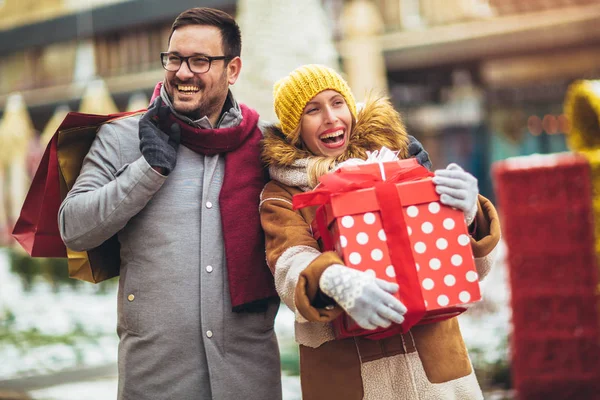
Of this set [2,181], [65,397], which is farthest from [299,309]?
[2,181]

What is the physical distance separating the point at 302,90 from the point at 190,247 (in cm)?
68

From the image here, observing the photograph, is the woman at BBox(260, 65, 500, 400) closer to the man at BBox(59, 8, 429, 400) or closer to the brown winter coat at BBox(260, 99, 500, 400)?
the brown winter coat at BBox(260, 99, 500, 400)

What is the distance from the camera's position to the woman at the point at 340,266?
2.20 meters

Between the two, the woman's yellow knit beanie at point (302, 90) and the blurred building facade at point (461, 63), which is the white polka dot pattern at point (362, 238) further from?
the blurred building facade at point (461, 63)

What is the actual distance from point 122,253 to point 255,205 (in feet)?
1.69

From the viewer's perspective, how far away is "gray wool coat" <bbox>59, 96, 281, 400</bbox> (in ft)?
8.50

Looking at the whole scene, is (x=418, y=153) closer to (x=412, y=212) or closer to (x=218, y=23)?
(x=412, y=212)

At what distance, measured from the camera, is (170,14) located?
19328 mm

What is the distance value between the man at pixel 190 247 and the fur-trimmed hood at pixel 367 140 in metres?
0.09

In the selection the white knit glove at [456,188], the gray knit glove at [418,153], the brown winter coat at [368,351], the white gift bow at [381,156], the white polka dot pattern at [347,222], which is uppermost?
the gray knit glove at [418,153]

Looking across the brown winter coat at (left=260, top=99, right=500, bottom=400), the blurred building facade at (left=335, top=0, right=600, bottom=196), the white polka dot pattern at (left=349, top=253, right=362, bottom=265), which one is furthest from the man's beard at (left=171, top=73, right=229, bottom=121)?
the blurred building facade at (left=335, top=0, right=600, bottom=196)

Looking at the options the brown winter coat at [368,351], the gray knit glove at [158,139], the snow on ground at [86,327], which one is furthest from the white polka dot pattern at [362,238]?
the snow on ground at [86,327]

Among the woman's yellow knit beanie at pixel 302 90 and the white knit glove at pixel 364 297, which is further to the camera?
the woman's yellow knit beanie at pixel 302 90

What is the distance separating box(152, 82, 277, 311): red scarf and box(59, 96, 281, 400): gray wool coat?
0.05 meters
